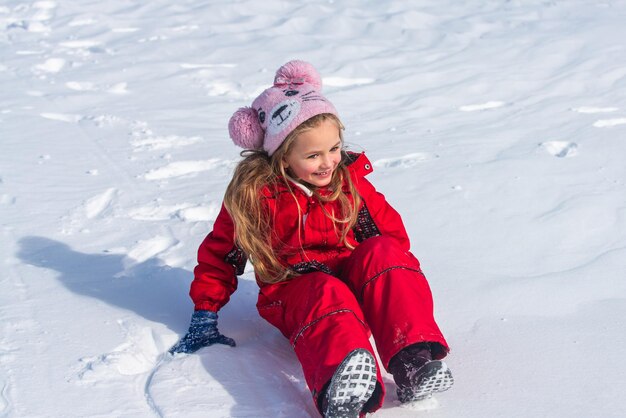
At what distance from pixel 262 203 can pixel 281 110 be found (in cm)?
30

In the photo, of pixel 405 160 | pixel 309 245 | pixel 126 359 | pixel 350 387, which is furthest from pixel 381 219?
pixel 405 160

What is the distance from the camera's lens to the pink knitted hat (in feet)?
7.61

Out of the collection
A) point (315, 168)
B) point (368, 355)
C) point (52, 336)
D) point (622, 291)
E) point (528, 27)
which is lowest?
point (528, 27)

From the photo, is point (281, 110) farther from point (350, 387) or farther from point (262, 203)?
point (350, 387)

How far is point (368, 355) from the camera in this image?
1.89 meters

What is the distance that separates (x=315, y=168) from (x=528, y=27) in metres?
4.92

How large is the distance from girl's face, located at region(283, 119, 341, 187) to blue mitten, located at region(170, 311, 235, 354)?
1.77ft

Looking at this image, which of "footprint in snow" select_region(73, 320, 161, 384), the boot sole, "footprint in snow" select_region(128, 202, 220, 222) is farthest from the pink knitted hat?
"footprint in snow" select_region(128, 202, 220, 222)

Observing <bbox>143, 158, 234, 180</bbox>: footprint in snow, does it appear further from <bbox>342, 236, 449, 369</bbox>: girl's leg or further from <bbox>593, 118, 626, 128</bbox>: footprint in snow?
<bbox>593, 118, 626, 128</bbox>: footprint in snow

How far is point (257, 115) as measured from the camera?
7.95 feet

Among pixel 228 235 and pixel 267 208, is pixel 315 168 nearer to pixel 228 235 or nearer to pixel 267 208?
pixel 267 208

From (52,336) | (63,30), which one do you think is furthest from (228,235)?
(63,30)

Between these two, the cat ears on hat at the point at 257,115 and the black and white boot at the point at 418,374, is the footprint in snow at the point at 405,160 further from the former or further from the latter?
the black and white boot at the point at 418,374

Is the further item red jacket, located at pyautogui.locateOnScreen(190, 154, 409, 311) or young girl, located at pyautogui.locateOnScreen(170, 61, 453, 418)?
red jacket, located at pyautogui.locateOnScreen(190, 154, 409, 311)
